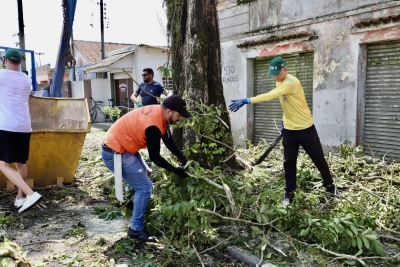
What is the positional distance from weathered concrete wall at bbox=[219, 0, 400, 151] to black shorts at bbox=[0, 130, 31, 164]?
17.8ft

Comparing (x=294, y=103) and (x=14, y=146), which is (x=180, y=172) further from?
(x=14, y=146)

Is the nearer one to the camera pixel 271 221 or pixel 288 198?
pixel 271 221

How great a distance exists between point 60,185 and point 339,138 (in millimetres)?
5067

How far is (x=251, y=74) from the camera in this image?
29.9ft

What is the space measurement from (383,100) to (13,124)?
5.91 m

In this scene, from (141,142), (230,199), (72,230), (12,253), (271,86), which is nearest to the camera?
(12,253)

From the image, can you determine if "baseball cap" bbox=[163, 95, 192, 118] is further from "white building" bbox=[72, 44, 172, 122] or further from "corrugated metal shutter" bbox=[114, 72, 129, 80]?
"corrugated metal shutter" bbox=[114, 72, 129, 80]

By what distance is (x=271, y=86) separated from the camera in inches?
340

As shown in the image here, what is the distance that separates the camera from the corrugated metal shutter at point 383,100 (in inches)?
253

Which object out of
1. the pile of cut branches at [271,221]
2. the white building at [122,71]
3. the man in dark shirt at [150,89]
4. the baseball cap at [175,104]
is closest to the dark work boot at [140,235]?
the pile of cut branches at [271,221]

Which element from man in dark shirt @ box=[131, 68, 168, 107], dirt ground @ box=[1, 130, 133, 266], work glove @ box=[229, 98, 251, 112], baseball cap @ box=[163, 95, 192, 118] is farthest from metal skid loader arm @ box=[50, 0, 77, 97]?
baseball cap @ box=[163, 95, 192, 118]

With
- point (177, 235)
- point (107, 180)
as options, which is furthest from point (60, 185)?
point (177, 235)

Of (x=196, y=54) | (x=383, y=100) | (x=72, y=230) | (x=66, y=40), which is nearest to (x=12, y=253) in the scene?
(x=72, y=230)

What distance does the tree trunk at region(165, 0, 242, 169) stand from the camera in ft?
16.0
